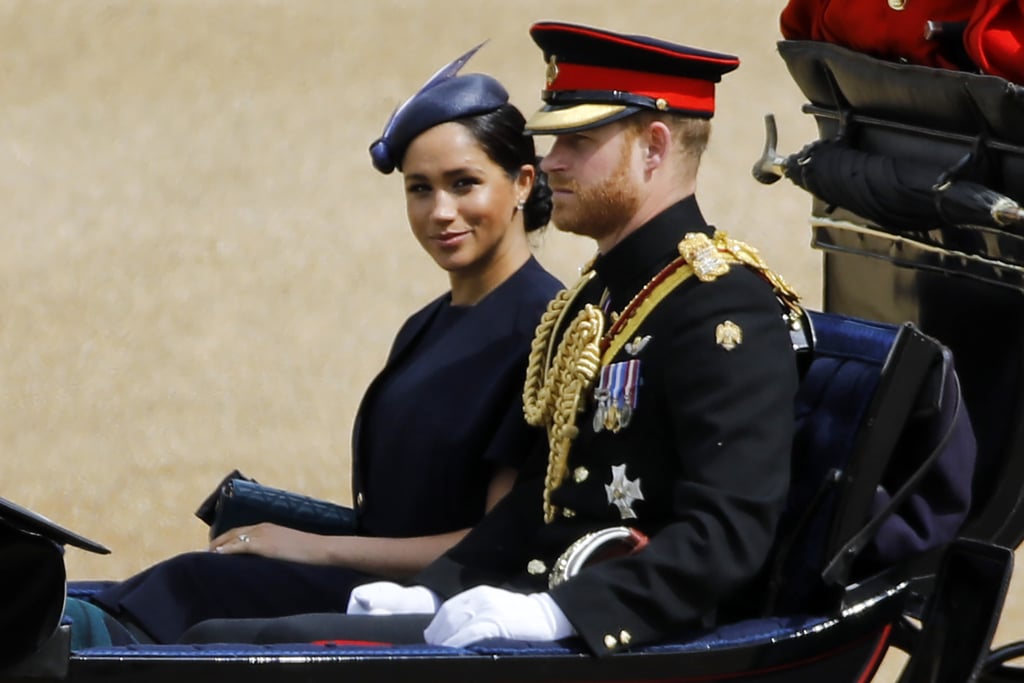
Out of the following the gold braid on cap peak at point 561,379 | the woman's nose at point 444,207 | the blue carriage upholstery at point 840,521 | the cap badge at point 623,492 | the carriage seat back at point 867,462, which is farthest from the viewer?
the woman's nose at point 444,207

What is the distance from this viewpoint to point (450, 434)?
3.21 metres

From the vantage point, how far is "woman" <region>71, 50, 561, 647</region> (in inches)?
125

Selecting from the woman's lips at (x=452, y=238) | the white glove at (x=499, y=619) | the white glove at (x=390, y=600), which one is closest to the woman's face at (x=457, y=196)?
the woman's lips at (x=452, y=238)

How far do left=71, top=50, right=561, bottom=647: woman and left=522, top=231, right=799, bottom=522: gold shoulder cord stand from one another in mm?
122

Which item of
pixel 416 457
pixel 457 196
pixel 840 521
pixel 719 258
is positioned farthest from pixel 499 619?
pixel 457 196

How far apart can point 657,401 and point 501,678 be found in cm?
44

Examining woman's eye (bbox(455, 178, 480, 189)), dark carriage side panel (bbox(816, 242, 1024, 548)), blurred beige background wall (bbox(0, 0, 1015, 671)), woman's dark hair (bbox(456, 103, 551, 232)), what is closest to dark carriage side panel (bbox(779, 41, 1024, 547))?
dark carriage side panel (bbox(816, 242, 1024, 548))

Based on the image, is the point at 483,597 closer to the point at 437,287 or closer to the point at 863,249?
the point at 863,249

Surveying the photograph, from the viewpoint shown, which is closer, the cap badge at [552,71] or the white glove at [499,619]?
the white glove at [499,619]

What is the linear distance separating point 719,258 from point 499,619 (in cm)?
57

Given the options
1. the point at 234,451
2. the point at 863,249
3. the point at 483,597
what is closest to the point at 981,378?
the point at 863,249

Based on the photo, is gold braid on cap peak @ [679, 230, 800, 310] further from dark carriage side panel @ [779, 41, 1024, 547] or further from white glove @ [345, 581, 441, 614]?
white glove @ [345, 581, 441, 614]

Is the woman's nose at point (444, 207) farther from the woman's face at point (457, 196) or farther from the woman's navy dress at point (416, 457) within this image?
the woman's navy dress at point (416, 457)

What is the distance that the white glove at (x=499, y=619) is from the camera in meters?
2.59
